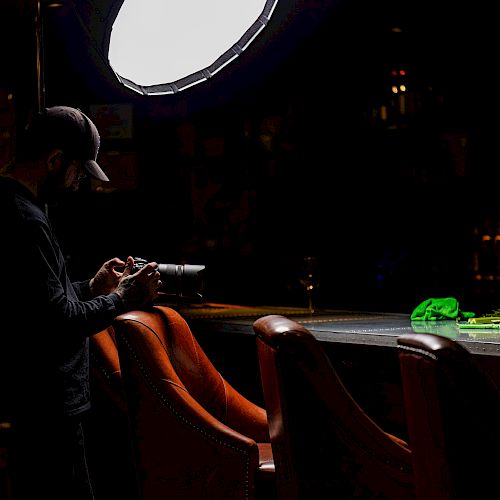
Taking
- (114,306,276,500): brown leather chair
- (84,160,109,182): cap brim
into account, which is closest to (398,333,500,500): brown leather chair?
(114,306,276,500): brown leather chair

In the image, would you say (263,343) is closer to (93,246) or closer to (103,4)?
(103,4)

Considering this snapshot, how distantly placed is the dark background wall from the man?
273 cm

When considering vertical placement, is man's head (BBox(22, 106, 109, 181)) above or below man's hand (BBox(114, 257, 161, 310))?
above

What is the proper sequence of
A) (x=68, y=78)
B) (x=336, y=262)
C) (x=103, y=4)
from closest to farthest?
(x=103, y=4) < (x=68, y=78) < (x=336, y=262)

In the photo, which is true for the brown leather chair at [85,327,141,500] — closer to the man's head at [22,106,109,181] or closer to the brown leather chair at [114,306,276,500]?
the brown leather chair at [114,306,276,500]

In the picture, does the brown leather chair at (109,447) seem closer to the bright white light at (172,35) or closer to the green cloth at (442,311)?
the bright white light at (172,35)

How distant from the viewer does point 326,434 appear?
194cm

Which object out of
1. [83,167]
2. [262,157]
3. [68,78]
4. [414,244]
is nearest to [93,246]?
[68,78]

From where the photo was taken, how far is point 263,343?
2074 millimetres

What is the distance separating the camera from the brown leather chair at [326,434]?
6.28ft

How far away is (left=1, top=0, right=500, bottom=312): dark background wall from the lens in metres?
5.71

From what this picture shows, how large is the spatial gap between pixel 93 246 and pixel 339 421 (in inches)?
147

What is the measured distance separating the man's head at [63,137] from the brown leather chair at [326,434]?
3.37 ft

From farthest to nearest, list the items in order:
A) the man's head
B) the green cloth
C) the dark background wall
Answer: the dark background wall → the green cloth → the man's head
